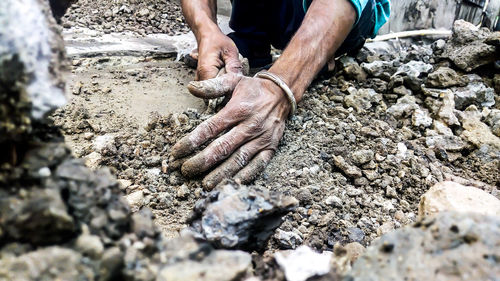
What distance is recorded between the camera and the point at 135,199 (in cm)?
146

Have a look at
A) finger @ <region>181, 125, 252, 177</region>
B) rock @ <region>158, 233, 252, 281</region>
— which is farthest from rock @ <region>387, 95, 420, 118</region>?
rock @ <region>158, 233, 252, 281</region>

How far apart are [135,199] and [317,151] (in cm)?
85

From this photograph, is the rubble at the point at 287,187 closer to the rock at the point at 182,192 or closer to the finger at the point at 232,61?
the rock at the point at 182,192

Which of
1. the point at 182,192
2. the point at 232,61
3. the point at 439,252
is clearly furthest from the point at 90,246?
the point at 232,61

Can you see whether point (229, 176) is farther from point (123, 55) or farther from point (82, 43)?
point (82, 43)

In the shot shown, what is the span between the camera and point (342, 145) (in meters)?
1.85

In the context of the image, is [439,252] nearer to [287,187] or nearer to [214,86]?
[287,187]

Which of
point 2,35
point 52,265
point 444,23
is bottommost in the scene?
point 444,23

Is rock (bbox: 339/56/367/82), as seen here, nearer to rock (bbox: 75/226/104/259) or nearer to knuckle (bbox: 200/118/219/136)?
knuckle (bbox: 200/118/219/136)

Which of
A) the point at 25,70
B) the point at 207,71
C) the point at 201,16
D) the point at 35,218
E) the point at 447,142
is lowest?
the point at 447,142

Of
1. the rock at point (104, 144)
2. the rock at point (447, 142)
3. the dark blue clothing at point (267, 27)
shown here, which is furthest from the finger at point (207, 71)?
the rock at point (447, 142)

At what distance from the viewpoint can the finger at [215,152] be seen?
158 cm

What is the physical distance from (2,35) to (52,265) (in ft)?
1.20

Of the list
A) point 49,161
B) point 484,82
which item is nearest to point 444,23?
point 484,82
